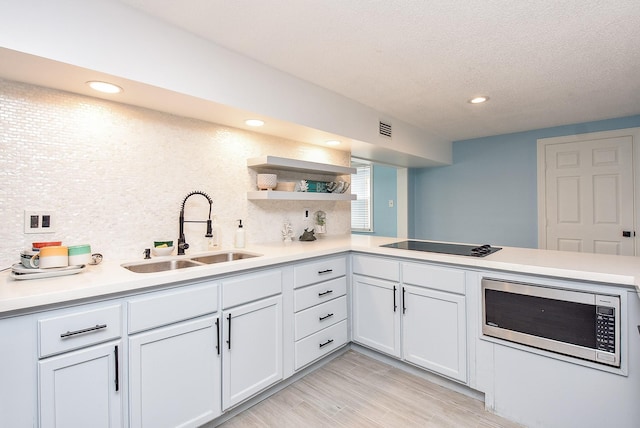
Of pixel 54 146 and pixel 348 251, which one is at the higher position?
pixel 54 146

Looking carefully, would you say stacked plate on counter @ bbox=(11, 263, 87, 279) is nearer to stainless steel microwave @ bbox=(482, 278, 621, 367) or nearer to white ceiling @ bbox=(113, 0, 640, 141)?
white ceiling @ bbox=(113, 0, 640, 141)

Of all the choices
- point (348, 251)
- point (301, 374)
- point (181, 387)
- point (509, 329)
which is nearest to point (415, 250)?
point (348, 251)

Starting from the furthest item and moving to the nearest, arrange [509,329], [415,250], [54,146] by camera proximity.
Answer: [415,250]
[509,329]
[54,146]

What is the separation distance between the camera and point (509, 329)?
187 centimetres

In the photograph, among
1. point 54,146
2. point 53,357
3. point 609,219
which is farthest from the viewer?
point 609,219

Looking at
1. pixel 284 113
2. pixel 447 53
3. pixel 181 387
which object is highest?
pixel 447 53

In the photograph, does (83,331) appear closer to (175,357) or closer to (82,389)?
(82,389)

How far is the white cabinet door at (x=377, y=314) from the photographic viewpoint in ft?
7.89

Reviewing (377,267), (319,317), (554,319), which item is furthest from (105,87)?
(554,319)

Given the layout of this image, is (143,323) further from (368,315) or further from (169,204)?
(368,315)

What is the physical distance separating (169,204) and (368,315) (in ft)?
5.78

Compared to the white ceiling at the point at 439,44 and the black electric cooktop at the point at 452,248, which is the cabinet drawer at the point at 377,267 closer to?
the black electric cooktop at the point at 452,248

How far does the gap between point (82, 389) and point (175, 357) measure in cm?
38

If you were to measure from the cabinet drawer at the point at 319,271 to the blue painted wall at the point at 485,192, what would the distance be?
115 inches
